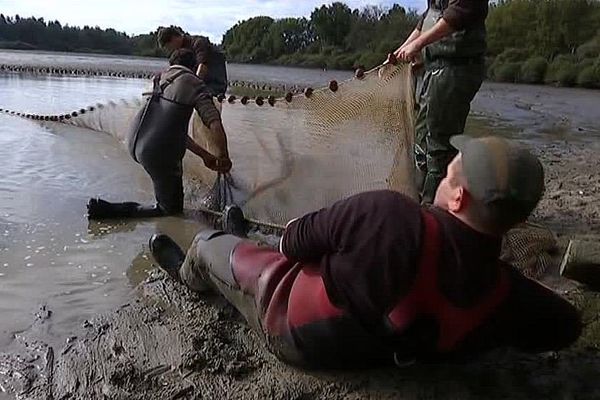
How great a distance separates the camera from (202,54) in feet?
28.2

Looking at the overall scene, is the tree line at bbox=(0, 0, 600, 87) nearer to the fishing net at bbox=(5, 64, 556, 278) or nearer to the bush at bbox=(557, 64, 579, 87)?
the bush at bbox=(557, 64, 579, 87)

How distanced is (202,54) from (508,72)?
42.6 m

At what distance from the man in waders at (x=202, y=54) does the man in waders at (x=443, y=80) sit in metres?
3.06

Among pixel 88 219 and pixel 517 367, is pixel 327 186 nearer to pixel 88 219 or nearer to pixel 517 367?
Result: pixel 88 219

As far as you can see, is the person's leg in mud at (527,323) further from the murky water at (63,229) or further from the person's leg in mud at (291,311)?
Result: the murky water at (63,229)

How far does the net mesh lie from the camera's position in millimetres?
5434

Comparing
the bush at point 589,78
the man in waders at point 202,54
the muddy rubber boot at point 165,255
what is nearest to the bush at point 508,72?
the bush at point 589,78

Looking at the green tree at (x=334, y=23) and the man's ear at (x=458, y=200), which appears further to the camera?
the green tree at (x=334, y=23)

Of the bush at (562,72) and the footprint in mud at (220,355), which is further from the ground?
the bush at (562,72)

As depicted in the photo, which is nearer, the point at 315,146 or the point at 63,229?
the point at 315,146

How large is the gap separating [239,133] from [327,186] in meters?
1.73

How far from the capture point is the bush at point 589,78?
40.7 metres

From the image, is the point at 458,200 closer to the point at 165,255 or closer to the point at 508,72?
the point at 165,255

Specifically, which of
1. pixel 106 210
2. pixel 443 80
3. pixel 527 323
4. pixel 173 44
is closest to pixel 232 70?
pixel 173 44
